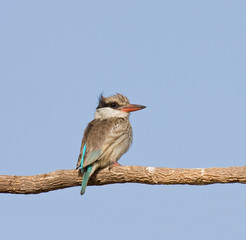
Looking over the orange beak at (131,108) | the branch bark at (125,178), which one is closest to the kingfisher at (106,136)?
the orange beak at (131,108)

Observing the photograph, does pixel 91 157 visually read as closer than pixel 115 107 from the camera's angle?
Yes

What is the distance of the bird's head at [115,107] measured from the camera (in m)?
7.24

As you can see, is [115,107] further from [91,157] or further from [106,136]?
[91,157]

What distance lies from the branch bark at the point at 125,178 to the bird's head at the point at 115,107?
3.62ft

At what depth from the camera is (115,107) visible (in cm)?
730

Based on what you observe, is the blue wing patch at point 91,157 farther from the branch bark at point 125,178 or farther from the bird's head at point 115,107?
the bird's head at point 115,107

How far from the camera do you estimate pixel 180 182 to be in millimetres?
5938

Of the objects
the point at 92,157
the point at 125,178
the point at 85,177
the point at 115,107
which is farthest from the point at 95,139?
the point at 115,107

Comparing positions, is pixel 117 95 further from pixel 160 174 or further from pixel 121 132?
pixel 160 174

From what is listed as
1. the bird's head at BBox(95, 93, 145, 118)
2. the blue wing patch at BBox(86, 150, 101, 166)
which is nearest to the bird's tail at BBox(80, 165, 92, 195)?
the blue wing patch at BBox(86, 150, 101, 166)

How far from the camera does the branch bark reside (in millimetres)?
5785

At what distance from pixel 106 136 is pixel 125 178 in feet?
2.18

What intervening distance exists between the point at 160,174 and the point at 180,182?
0.85ft

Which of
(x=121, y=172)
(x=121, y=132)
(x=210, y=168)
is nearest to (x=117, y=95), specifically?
(x=121, y=132)
